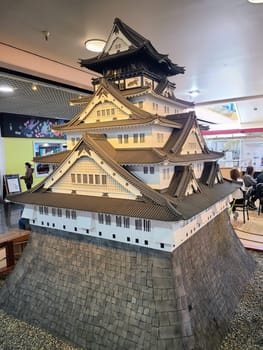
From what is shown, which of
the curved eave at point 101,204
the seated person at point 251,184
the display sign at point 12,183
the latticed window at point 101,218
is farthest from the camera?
the display sign at point 12,183

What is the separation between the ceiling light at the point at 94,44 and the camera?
Result: 9.99 ft

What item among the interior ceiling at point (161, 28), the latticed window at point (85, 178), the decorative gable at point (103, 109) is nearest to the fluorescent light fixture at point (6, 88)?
the interior ceiling at point (161, 28)

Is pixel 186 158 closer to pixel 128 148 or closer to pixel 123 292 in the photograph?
pixel 128 148

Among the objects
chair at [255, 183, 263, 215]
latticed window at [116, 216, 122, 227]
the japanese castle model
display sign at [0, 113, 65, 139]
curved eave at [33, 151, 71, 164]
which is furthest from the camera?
display sign at [0, 113, 65, 139]

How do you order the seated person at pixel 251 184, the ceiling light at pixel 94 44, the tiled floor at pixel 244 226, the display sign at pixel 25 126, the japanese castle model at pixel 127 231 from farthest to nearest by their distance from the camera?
the display sign at pixel 25 126 → the seated person at pixel 251 184 → the tiled floor at pixel 244 226 → the ceiling light at pixel 94 44 → the japanese castle model at pixel 127 231

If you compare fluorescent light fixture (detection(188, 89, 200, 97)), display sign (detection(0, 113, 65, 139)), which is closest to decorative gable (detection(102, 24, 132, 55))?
fluorescent light fixture (detection(188, 89, 200, 97))

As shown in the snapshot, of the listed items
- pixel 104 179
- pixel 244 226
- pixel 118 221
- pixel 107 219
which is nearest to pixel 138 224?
pixel 118 221

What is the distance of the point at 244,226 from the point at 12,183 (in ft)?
23.4

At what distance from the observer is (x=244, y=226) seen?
5621 mm

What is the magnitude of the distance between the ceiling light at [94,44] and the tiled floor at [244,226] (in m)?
3.84

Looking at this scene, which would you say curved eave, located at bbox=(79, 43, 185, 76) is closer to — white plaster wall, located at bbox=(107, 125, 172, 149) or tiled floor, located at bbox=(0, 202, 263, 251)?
white plaster wall, located at bbox=(107, 125, 172, 149)

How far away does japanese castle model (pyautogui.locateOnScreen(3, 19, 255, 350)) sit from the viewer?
2045 mm

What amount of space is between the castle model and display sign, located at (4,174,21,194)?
621 cm

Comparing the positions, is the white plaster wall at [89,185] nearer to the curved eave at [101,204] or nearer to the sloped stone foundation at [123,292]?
the curved eave at [101,204]
